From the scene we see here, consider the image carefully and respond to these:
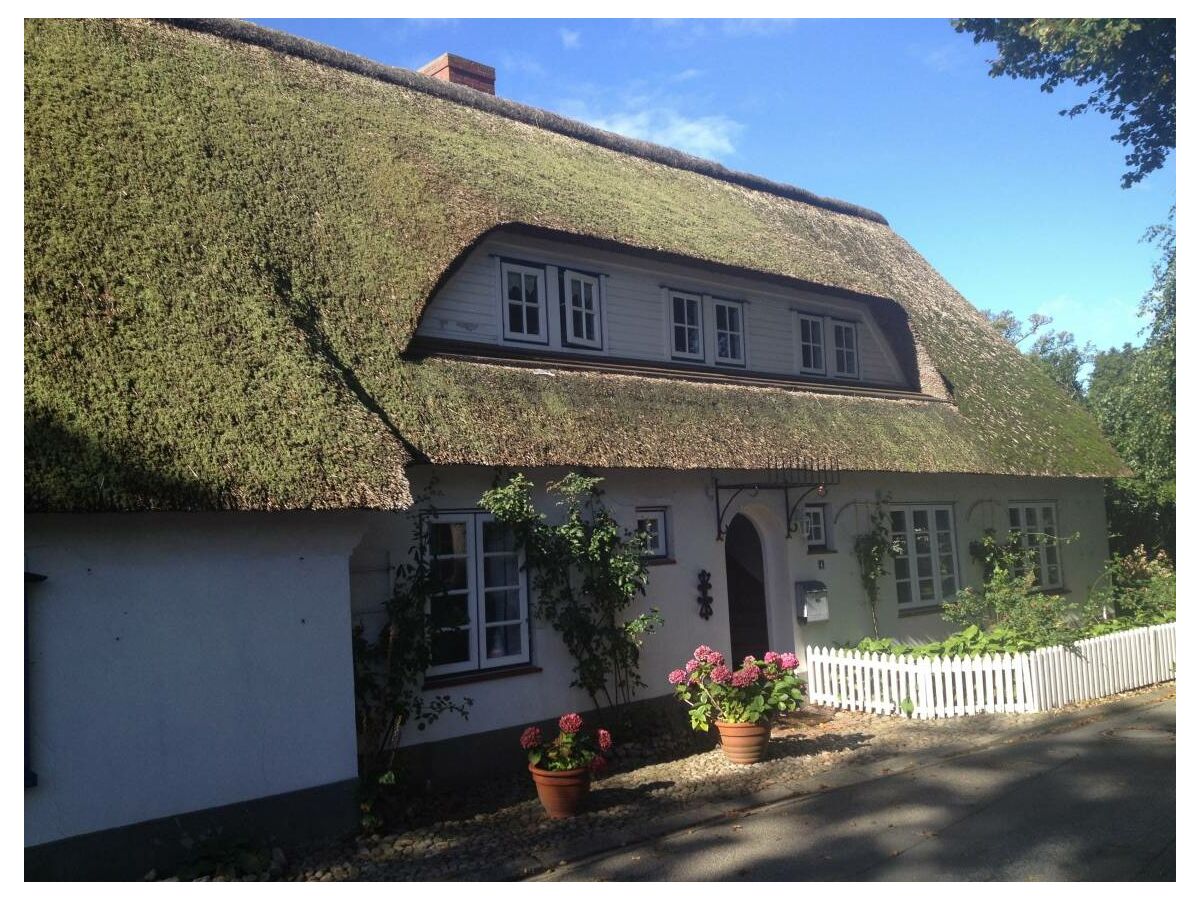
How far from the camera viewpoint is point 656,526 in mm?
11242

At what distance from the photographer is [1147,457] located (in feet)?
65.1

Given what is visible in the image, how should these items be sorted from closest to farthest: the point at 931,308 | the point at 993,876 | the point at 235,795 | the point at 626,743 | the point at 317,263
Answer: the point at 993,876 → the point at 235,795 → the point at 317,263 → the point at 626,743 → the point at 931,308

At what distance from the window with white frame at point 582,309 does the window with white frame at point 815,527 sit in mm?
3936

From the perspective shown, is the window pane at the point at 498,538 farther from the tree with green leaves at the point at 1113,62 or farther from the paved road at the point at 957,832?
A: the tree with green leaves at the point at 1113,62

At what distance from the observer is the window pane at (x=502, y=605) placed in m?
9.58

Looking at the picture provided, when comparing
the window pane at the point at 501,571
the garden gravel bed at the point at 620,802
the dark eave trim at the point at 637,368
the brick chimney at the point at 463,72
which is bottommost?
the garden gravel bed at the point at 620,802

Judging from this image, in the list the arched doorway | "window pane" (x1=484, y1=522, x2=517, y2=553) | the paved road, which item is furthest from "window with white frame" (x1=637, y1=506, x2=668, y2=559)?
the paved road

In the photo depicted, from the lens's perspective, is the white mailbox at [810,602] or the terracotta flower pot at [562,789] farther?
the white mailbox at [810,602]

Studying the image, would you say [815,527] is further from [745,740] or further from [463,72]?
[463,72]

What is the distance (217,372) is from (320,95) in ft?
17.5

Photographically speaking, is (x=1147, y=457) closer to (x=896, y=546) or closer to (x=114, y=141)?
(x=896, y=546)

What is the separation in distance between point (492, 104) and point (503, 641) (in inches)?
312

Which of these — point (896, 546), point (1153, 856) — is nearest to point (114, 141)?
point (1153, 856)

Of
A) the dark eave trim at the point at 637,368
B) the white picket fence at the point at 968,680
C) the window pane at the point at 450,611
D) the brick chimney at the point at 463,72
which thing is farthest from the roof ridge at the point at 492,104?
the white picket fence at the point at 968,680
